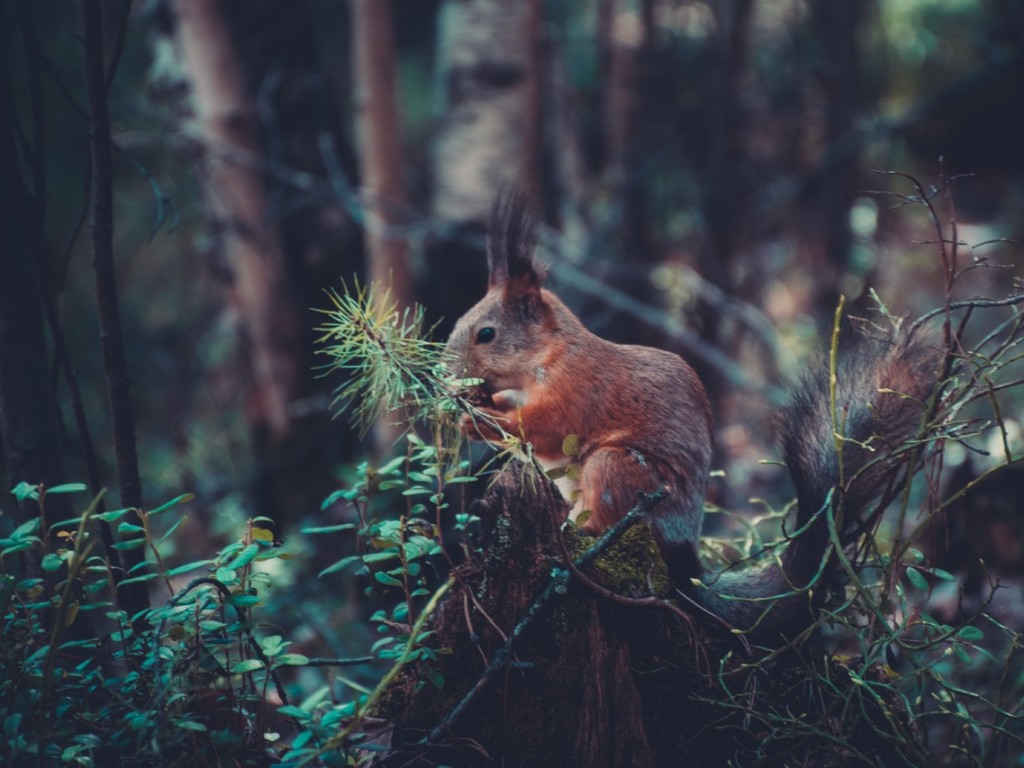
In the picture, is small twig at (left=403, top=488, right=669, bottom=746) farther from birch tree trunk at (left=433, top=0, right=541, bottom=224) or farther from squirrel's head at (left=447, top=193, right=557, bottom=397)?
birch tree trunk at (left=433, top=0, right=541, bottom=224)

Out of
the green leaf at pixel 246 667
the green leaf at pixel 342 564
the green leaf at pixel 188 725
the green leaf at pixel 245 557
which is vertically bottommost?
the green leaf at pixel 246 667

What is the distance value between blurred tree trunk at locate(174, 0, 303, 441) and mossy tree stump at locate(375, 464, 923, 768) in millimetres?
2944

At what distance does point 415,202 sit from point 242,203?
7.46 ft

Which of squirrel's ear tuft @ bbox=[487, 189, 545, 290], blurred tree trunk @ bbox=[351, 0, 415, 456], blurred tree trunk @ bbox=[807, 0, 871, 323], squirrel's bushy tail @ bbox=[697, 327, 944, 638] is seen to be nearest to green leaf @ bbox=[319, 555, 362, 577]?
squirrel's bushy tail @ bbox=[697, 327, 944, 638]

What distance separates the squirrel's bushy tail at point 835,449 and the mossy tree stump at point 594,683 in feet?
0.30

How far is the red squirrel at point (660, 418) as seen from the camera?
5.56ft

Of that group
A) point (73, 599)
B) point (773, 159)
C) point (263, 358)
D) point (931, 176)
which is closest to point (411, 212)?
point (263, 358)

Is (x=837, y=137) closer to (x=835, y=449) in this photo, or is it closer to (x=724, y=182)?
(x=724, y=182)

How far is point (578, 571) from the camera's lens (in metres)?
1.52

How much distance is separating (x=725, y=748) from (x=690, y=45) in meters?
6.54

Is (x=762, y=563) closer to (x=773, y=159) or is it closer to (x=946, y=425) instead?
(x=946, y=425)

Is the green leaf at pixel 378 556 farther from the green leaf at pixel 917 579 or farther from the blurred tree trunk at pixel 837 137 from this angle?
the blurred tree trunk at pixel 837 137

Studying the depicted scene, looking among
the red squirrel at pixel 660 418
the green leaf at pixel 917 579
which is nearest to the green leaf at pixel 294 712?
the red squirrel at pixel 660 418

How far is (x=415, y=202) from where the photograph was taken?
6.34 m
